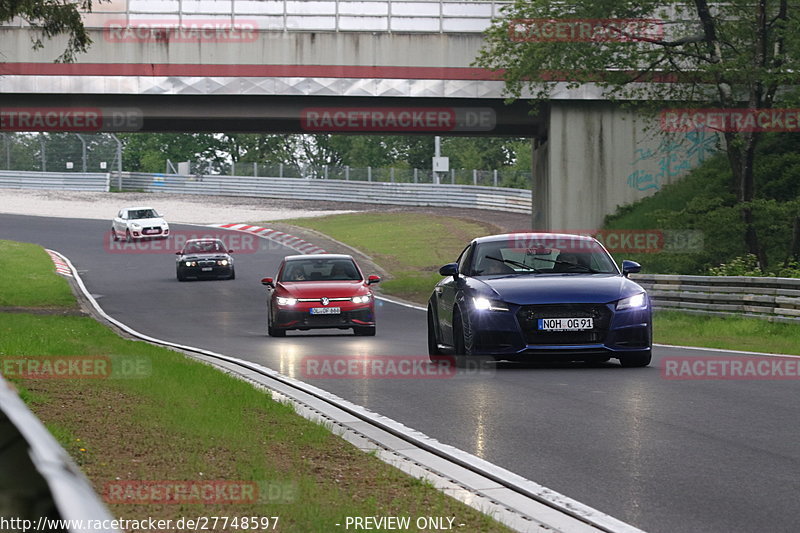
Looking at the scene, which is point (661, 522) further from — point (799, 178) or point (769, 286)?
point (799, 178)

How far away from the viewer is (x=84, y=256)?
180ft

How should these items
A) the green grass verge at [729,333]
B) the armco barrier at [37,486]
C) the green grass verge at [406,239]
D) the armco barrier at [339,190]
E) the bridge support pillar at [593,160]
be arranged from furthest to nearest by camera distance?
1. the armco barrier at [339,190]
2. the green grass verge at [406,239]
3. the bridge support pillar at [593,160]
4. the green grass verge at [729,333]
5. the armco barrier at [37,486]

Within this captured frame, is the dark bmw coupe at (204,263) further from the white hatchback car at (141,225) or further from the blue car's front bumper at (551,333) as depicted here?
the blue car's front bumper at (551,333)

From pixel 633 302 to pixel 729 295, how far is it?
10640 mm

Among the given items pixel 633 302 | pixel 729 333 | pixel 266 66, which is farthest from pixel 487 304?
pixel 266 66

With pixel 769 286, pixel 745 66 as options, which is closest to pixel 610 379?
pixel 769 286

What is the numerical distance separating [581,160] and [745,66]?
30.0 ft

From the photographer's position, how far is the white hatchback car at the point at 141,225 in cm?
5916

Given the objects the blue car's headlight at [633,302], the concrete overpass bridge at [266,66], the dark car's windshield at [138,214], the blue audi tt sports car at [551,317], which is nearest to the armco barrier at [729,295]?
the blue audi tt sports car at [551,317]

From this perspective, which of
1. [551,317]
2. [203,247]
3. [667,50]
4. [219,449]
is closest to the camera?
[219,449]

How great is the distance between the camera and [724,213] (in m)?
31.7

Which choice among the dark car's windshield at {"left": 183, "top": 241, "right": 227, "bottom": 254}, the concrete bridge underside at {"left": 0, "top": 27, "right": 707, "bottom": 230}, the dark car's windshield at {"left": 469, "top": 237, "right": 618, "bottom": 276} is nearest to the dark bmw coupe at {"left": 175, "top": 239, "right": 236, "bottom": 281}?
the dark car's windshield at {"left": 183, "top": 241, "right": 227, "bottom": 254}

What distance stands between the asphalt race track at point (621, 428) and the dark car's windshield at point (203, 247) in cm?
2402

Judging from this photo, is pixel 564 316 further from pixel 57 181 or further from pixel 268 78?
pixel 57 181
